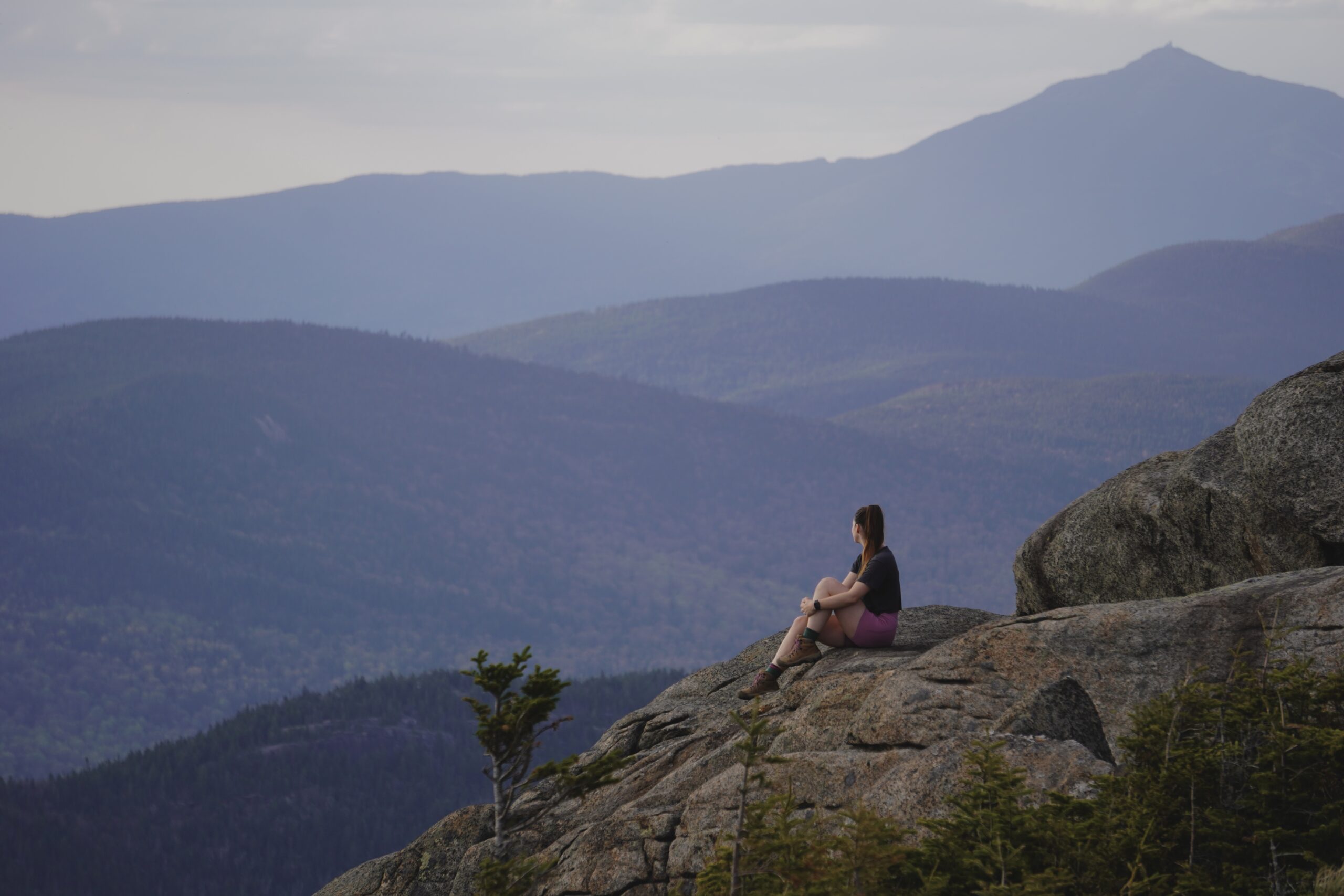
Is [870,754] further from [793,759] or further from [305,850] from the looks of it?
[305,850]

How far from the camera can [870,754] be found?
921cm

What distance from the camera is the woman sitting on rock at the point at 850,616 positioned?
12953mm

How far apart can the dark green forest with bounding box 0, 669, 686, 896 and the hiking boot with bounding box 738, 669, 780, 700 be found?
107154 millimetres

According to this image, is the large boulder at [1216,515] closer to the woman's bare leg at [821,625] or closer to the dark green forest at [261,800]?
the woman's bare leg at [821,625]

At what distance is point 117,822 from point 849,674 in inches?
5114

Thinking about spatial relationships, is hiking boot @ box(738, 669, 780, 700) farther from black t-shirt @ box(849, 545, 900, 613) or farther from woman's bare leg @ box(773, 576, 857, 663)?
black t-shirt @ box(849, 545, 900, 613)

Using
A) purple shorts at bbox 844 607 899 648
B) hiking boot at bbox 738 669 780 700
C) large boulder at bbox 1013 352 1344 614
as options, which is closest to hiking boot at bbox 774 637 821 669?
→ hiking boot at bbox 738 669 780 700

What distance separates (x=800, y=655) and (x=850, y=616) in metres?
0.69

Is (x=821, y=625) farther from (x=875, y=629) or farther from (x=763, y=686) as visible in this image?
(x=763, y=686)

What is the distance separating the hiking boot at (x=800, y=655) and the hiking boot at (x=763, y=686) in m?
0.18

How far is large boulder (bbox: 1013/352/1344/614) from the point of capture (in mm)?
12125

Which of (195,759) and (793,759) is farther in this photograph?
(195,759)

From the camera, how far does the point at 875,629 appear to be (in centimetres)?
1309

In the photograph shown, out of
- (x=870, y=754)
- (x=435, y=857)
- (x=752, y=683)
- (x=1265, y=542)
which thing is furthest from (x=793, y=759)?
(x=1265, y=542)
